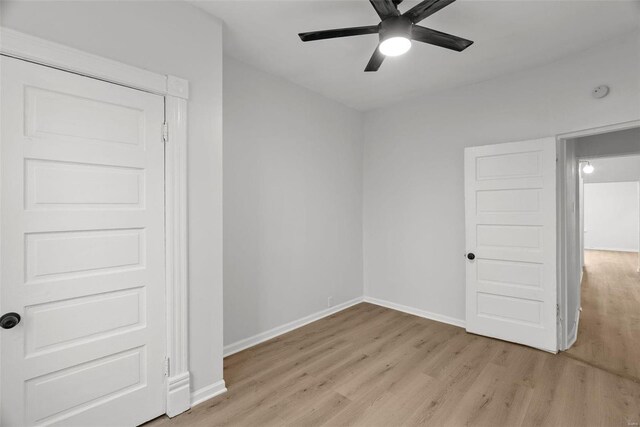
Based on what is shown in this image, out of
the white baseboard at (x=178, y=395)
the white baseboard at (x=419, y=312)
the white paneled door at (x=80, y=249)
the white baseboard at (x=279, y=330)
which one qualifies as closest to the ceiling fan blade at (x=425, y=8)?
the white paneled door at (x=80, y=249)

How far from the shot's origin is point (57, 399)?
63.1 inches

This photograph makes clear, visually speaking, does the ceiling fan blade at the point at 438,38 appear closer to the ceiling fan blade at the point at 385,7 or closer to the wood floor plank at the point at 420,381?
the ceiling fan blade at the point at 385,7

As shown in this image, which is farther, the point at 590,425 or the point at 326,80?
the point at 326,80

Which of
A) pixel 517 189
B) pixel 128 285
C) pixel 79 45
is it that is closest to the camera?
pixel 79 45

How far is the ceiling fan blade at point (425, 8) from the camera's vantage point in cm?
168

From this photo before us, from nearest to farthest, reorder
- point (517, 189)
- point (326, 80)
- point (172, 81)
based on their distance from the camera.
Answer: point (172, 81) < point (517, 189) < point (326, 80)

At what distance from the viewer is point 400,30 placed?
71.6 inches

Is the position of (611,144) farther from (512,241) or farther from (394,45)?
(394,45)

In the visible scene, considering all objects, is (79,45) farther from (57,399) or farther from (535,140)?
(535,140)

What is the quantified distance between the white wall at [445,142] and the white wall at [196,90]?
8.82ft

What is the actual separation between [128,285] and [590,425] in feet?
10.3

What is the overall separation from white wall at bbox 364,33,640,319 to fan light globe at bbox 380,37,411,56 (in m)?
1.99

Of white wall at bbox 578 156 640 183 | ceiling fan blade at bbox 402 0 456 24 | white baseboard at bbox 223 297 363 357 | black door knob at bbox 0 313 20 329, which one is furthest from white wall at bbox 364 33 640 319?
white wall at bbox 578 156 640 183

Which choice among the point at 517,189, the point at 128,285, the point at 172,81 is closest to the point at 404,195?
the point at 517,189
